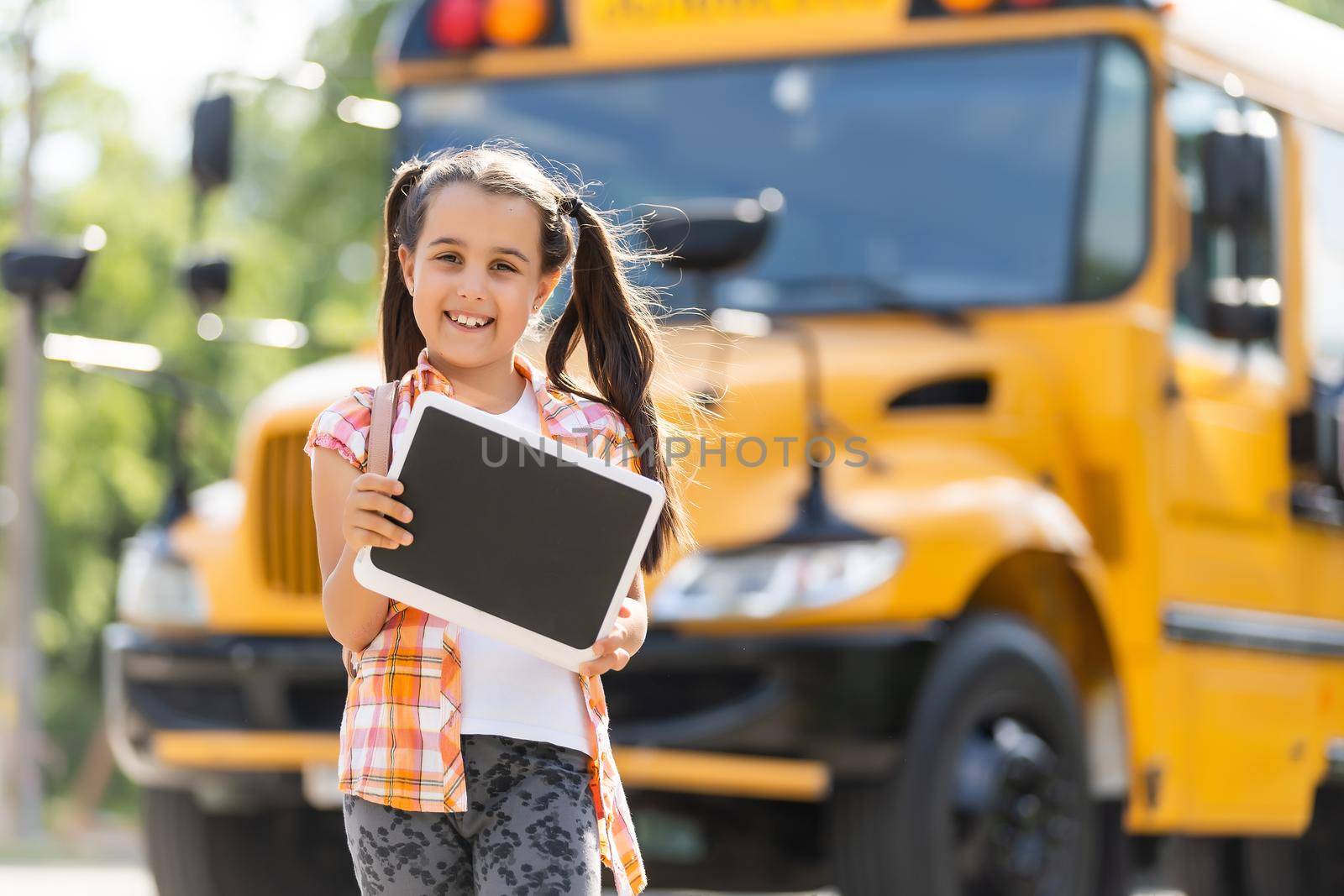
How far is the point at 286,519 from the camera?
5762 mm

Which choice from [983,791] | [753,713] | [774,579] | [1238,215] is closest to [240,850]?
[753,713]

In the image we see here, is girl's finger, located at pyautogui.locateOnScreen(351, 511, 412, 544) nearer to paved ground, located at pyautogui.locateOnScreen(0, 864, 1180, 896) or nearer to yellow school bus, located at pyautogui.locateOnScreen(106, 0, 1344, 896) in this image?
yellow school bus, located at pyautogui.locateOnScreen(106, 0, 1344, 896)

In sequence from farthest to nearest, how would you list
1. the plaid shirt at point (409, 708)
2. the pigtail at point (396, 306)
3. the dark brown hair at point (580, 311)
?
1. the pigtail at point (396, 306)
2. the dark brown hair at point (580, 311)
3. the plaid shirt at point (409, 708)

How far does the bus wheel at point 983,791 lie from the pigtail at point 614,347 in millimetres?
1972

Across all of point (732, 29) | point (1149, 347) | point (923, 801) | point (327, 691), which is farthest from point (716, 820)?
point (732, 29)

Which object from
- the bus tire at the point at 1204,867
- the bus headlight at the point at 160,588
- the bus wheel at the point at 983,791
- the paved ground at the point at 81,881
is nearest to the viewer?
the bus wheel at the point at 983,791

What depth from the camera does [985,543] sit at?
5.11 metres

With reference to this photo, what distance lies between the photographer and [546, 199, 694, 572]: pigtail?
3.00 metres

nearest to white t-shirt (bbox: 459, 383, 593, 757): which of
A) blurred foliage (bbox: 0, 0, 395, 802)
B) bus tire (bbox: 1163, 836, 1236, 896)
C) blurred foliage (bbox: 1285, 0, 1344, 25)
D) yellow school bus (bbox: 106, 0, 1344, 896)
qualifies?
yellow school bus (bbox: 106, 0, 1344, 896)

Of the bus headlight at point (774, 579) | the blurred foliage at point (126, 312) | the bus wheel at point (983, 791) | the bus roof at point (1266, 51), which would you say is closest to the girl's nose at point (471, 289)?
the bus headlight at point (774, 579)

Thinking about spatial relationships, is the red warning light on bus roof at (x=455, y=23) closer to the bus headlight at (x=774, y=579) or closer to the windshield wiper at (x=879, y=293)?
the windshield wiper at (x=879, y=293)

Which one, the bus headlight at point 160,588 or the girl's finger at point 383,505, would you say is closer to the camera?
the girl's finger at point 383,505

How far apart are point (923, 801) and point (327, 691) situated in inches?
58.2

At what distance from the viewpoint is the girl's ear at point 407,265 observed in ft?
9.59
